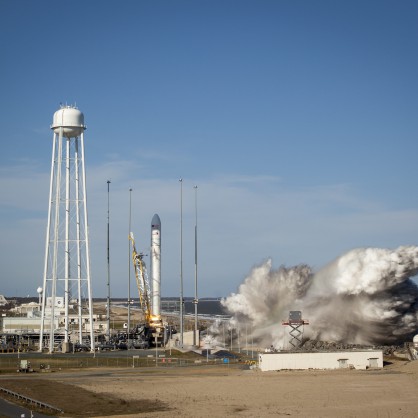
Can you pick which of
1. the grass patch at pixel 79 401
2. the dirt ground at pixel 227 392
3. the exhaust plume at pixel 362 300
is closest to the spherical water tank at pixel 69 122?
the dirt ground at pixel 227 392

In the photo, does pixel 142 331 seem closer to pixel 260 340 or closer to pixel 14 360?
pixel 260 340

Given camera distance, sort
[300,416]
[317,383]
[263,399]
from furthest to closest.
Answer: [317,383] → [263,399] → [300,416]

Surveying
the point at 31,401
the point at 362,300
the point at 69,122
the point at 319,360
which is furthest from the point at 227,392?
the point at 69,122

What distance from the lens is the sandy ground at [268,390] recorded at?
6694 cm

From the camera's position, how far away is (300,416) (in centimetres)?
6397

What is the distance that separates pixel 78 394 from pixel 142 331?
253 ft

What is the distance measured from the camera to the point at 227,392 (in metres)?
77.9

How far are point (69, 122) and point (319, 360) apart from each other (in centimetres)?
4752

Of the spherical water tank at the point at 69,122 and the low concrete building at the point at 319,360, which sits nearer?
the low concrete building at the point at 319,360

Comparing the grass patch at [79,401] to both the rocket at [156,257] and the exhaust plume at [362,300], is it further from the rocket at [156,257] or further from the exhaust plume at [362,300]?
the rocket at [156,257]

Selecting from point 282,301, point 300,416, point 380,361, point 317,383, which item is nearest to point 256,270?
point 282,301

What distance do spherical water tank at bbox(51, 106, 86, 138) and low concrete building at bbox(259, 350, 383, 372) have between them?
4205cm

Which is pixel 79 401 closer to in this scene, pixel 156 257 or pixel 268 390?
pixel 268 390

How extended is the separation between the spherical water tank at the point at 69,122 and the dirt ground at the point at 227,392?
3497 cm
